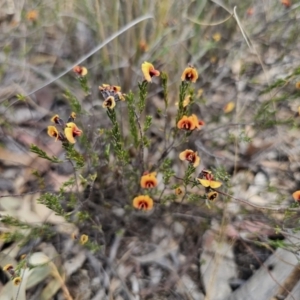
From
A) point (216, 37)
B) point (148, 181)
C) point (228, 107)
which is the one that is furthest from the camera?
point (216, 37)

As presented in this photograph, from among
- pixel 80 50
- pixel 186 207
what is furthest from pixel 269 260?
pixel 80 50

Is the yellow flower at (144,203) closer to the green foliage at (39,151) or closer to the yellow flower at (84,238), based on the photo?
the yellow flower at (84,238)

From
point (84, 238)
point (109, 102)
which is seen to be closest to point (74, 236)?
point (84, 238)

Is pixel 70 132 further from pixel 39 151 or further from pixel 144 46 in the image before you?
pixel 144 46

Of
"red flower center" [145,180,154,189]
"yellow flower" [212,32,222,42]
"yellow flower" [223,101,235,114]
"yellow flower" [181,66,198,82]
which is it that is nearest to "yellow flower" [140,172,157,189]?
"red flower center" [145,180,154,189]

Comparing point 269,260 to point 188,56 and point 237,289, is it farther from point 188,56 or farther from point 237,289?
point 188,56

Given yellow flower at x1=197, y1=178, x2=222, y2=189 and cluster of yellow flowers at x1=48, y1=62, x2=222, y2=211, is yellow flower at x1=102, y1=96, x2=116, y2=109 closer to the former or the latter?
cluster of yellow flowers at x1=48, y1=62, x2=222, y2=211

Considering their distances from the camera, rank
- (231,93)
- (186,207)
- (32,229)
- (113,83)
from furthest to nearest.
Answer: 1. (231,93)
2. (113,83)
3. (186,207)
4. (32,229)

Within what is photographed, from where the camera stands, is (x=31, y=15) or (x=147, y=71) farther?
(x=31, y=15)
